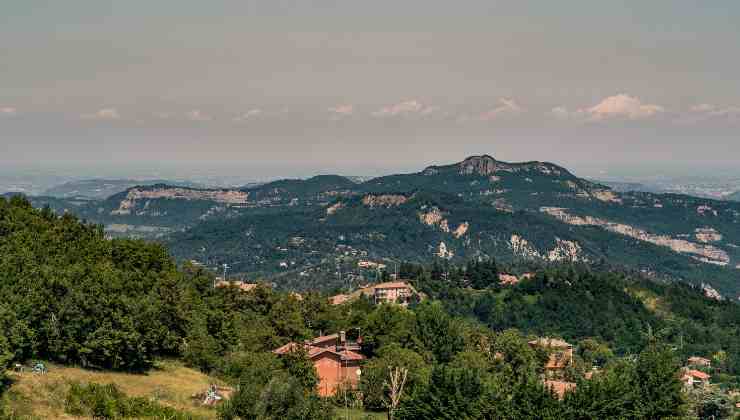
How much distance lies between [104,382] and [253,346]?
24189 millimetres

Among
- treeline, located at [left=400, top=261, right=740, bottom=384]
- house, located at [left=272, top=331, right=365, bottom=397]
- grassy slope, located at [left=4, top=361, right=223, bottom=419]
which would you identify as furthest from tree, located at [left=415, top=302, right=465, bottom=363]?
treeline, located at [left=400, top=261, right=740, bottom=384]

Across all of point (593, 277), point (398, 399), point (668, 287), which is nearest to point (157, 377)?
point (398, 399)

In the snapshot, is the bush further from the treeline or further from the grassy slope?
the treeline

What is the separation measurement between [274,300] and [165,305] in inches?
1109

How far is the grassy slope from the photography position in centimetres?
3894

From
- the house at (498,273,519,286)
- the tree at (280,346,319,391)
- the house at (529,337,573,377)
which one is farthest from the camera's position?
the house at (498,273,519,286)

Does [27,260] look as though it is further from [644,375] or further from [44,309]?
[644,375]

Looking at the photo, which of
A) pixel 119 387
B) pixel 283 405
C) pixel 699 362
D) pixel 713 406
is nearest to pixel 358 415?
pixel 283 405

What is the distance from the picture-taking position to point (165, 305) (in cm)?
6525

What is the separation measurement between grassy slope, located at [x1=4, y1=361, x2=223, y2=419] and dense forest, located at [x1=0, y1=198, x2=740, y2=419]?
1.23 m

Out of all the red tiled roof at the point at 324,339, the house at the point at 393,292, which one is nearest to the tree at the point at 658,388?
the red tiled roof at the point at 324,339

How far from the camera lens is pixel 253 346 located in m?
71.9

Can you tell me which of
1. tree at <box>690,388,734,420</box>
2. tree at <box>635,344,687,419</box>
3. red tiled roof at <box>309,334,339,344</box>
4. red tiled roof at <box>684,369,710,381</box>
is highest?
tree at <box>635,344,687,419</box>

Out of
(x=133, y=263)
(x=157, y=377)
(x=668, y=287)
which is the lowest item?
(x=668, y=287)
